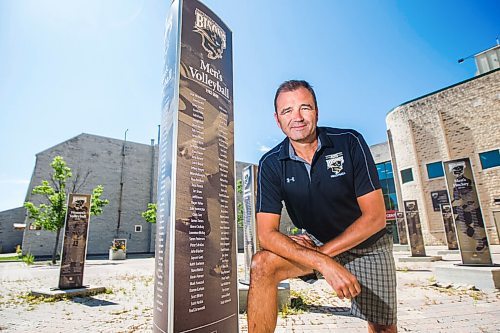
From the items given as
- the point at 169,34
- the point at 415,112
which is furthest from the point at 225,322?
the point at 415,112

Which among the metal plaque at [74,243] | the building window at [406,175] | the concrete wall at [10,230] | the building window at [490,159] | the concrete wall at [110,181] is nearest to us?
the metal plaque at [74,243]

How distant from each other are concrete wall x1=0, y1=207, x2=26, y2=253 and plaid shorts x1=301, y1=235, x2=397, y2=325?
122 ft

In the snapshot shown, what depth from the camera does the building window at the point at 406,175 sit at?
23891 mm

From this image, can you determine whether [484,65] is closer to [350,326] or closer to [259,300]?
[350,326]

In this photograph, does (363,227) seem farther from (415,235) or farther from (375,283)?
(415,235)

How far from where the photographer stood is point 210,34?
3258mm

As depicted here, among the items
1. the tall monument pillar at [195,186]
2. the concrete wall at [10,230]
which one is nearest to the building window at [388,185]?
the tall monument pillar at [195,186]

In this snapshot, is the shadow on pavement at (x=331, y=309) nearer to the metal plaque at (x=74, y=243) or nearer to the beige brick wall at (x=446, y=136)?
the metal plaque at (x=74, y=243)

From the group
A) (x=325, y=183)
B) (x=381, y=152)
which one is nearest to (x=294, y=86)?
(x=325, y=183)

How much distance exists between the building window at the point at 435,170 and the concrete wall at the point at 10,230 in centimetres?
4096

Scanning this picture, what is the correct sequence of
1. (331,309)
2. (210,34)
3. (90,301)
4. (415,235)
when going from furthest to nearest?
(415,235), (90,301), (331,309), (210,34)

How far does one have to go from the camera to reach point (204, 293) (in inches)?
102

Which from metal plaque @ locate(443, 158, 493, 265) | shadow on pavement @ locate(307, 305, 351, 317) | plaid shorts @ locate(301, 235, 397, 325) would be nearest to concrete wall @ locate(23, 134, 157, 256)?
shadow on pavement @ locate(307, 305, 351, 317)

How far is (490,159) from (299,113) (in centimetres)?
2418
